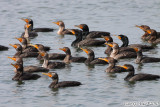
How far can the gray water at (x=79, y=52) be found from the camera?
1942 centimetres

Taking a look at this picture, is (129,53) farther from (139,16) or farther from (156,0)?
(156,0)

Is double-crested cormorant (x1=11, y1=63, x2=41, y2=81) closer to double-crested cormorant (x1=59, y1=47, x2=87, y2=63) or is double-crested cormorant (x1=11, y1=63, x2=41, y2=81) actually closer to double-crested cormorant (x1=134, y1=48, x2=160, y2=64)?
double-crested cormorant (x1=59, y1=47, x2=87, y2=63)

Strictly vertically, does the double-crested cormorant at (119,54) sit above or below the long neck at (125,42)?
below

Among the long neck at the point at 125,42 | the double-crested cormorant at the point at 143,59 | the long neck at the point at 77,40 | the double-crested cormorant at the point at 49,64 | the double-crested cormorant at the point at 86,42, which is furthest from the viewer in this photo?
the long neck at the point at 77,40

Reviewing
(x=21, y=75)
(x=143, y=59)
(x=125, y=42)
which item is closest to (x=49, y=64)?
(x=21, y=75)

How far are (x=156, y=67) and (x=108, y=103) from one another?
577cm

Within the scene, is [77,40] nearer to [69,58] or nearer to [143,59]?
[69,58]

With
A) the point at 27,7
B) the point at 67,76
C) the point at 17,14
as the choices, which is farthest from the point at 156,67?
the point at 27,7

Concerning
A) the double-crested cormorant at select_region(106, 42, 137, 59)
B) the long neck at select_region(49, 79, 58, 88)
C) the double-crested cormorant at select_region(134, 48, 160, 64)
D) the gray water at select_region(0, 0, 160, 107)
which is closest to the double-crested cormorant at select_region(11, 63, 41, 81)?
the gray water at select_region(0, 0, 160, 107)

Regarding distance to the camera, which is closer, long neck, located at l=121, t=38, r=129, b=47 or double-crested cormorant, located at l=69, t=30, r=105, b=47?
long neck, located at l=121, t=38, r=129, b=47

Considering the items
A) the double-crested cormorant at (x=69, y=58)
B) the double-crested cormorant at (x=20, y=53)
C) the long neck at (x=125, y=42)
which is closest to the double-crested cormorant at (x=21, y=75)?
the double-crested cormorant at (x=69, y=58)

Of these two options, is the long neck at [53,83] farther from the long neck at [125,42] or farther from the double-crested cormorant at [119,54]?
the long neck at [125,42]

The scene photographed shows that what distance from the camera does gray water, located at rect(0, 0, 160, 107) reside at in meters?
19.4

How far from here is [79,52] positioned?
28.4 m
